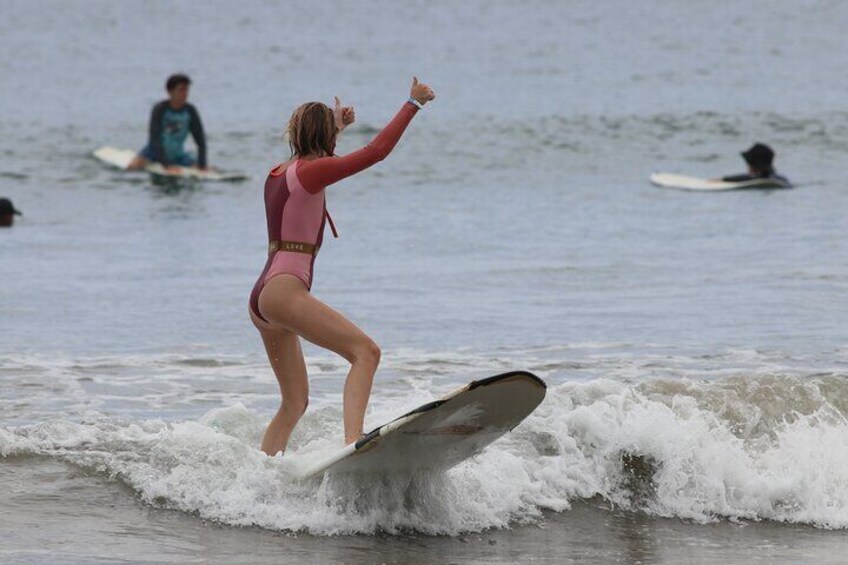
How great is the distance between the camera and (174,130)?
2538 cm

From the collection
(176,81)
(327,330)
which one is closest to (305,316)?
(327,330)

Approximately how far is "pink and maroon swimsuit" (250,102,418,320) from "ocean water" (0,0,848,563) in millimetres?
993

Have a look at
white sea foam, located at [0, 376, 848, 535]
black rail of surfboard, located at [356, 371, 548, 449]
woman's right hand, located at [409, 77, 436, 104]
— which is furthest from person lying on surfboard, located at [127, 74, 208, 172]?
black rail of surfboard, located at [356, 371, 548, 449]

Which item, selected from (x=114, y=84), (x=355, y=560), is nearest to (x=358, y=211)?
(x=355, y=560)

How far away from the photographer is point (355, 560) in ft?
23.9

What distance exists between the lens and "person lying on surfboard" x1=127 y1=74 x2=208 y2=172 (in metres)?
24.3

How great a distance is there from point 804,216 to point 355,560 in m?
16.3

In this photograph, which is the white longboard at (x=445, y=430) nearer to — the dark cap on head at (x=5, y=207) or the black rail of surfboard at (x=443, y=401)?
the black rail of surfboard at (x=443, y=401)

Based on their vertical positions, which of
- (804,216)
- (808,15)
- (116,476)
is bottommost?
(116,476)

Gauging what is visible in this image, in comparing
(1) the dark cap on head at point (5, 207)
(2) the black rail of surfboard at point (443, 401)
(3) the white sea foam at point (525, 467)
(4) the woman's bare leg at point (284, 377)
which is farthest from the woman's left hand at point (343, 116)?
(1) the dark cap on head at point (5, 207)

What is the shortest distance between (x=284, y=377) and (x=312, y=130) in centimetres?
124

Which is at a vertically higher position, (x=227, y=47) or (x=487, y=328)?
(x=227, y=47)

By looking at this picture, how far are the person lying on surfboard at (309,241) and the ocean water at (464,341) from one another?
0.60 meters

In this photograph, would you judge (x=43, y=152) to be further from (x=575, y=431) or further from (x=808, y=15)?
(x=808, y=15)
